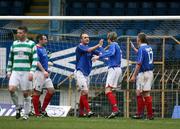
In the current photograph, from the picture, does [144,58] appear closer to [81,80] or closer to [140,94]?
[140,94]

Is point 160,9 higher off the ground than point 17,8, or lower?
lower

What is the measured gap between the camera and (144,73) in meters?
16.2

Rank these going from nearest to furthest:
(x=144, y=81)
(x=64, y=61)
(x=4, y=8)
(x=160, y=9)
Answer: (x=144, y=81), (x=64, y=61), (x=160, y=9), (x=4, y=8)

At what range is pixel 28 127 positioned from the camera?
12625mm

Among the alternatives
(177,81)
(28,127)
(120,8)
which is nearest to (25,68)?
(28,127)

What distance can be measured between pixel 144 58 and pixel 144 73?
35cm

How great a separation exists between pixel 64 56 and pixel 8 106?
2.18m

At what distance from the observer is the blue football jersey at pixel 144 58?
52.4ft

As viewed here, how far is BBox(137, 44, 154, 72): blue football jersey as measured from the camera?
629 inches

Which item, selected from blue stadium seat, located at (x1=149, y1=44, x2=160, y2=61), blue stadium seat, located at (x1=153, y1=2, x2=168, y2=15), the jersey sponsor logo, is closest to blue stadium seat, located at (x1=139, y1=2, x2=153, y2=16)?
blue stadium seat, located at (x1=153, y1=2, x2=168, y2=15)

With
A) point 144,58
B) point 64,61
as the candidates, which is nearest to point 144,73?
point 144,58

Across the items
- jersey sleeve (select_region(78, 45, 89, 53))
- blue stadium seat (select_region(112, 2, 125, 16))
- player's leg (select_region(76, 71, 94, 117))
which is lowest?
player's leg (select_region(76, 71, 94, 117))

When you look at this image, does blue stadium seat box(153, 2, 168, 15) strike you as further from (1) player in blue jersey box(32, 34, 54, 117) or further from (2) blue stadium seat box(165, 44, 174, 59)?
(1) player in blue jersey box(32, 34, 54, 117)

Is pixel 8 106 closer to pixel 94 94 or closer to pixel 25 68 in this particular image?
pixel 94 94
